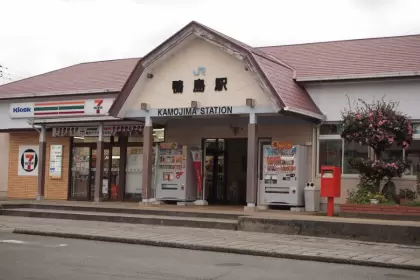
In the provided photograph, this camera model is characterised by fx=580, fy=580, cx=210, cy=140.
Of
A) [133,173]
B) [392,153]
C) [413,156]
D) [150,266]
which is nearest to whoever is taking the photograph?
[150,266]

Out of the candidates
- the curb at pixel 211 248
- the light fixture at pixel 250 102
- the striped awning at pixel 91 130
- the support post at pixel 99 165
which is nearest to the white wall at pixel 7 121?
the striped awning at pixel 91 130

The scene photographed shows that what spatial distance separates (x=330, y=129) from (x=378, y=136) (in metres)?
3.07

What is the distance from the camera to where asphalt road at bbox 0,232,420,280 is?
28.3 feet

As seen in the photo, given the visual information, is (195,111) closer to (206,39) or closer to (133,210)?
(206,39)

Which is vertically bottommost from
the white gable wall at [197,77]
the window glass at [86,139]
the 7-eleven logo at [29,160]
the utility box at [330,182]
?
the utility box at [330,182]

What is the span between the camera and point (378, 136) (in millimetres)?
15805

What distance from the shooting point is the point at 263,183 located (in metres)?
18.3

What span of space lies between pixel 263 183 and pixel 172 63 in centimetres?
491

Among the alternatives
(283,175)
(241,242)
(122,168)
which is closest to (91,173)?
(122,168)

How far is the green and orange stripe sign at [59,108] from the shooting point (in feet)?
73.0

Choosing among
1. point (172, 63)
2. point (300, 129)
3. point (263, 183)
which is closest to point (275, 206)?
point (263, 183)

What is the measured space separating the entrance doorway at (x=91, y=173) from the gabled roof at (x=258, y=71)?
4.04 meters

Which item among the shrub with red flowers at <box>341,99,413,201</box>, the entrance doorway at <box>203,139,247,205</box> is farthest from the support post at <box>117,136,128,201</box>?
the shrub with red flowers at <box>341,99,413,201</box>

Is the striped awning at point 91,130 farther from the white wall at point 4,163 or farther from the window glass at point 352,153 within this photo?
the window glass at point 352,153
